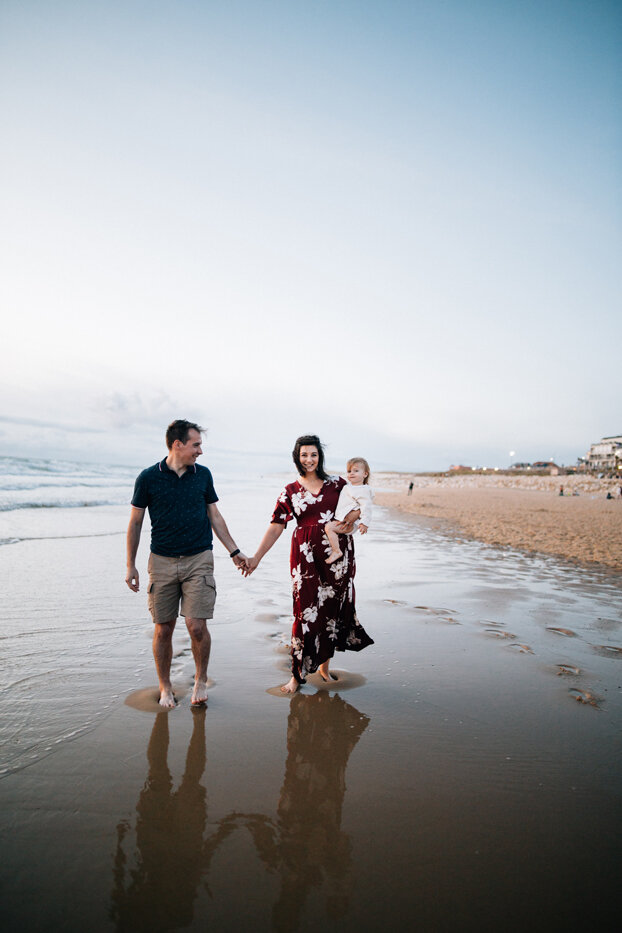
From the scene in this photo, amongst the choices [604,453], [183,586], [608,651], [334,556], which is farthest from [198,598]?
[604,453]

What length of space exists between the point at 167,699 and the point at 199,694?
0.24 m

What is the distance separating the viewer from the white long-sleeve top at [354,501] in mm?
4273

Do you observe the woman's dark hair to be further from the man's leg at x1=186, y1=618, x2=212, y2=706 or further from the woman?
the man's leg at x1=186, y1=618, x2=212, y2=706

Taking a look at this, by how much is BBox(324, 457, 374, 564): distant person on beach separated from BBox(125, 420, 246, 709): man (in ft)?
3.11

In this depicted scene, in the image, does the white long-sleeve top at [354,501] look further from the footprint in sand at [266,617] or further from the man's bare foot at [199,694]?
the footprint in sand at [266,617]

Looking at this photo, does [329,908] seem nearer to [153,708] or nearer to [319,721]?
[319,721]

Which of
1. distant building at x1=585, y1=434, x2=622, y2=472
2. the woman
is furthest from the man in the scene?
distant building at x1=585, y1=434, x2=622, y2=472

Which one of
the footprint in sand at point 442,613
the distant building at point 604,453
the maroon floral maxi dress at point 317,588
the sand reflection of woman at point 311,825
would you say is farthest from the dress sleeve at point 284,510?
the distant building at point 604,453

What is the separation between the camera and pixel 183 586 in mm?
3707

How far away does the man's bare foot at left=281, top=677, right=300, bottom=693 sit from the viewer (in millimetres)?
3818

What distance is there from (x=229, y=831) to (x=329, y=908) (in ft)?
1.98

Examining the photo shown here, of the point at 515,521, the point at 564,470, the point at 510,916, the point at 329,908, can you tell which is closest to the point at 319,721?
the point at 329,908

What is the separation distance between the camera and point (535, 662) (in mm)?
4516

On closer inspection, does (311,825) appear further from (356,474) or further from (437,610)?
(437,610)
